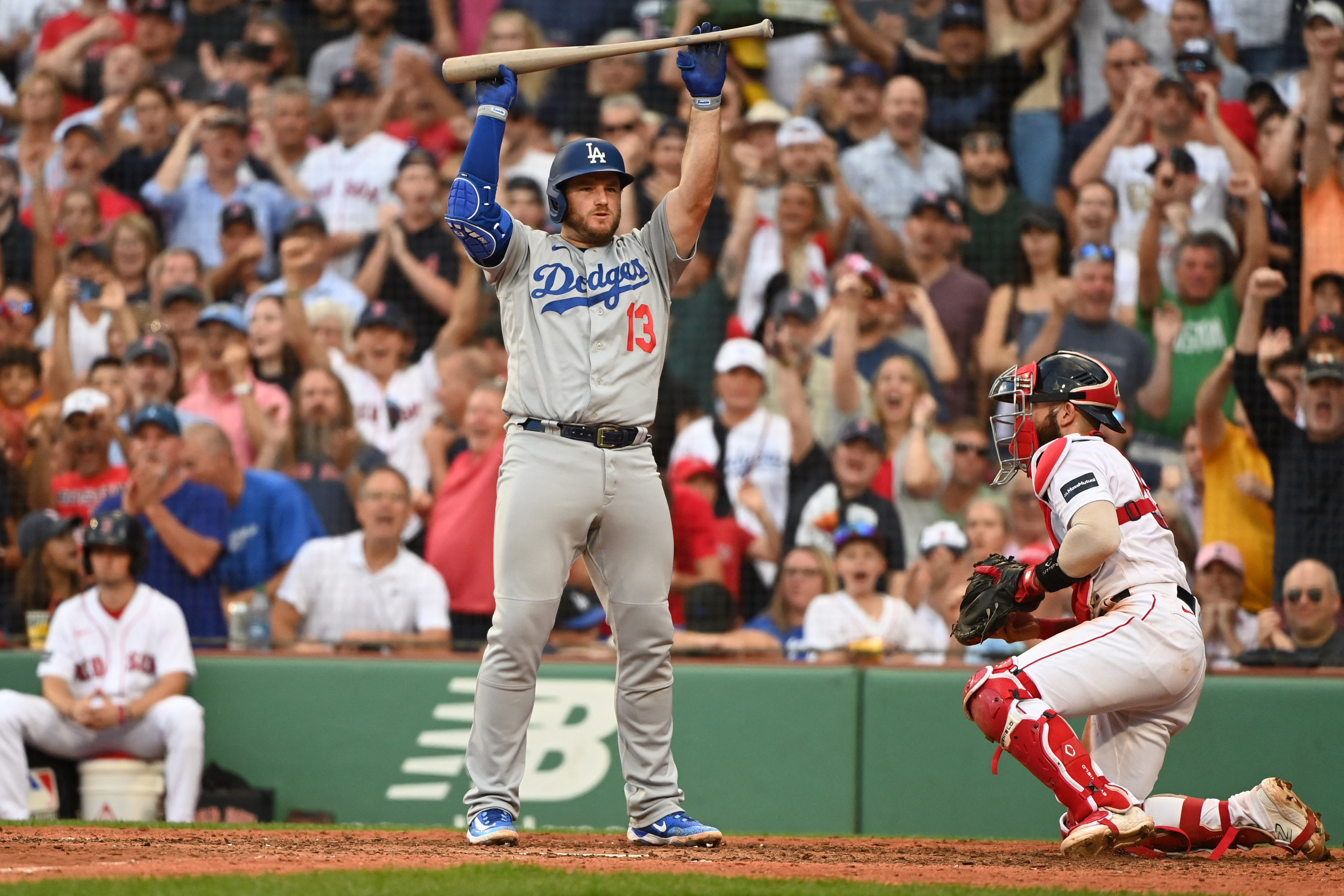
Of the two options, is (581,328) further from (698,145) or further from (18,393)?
(18,393)

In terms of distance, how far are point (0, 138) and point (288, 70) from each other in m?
1.87

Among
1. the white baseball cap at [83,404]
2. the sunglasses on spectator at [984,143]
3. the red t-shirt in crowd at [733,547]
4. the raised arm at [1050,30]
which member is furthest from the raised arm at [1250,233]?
the white baseball cap at [83,404]

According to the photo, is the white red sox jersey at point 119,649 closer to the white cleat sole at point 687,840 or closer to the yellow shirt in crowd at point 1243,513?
the white cleat sole at point 687,840

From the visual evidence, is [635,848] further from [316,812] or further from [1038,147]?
[1038,147]

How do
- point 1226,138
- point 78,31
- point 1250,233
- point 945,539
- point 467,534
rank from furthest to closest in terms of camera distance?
1. point 78,31
2. point 1226,138
3. point 1250,233
4. point 467,534
5. point 945,539

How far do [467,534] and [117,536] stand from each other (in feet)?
5.54

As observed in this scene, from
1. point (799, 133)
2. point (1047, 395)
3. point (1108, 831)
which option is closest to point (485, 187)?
point (1047, 395)

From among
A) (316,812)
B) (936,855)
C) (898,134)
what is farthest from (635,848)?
(898,134)

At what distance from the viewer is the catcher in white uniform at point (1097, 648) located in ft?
13.8

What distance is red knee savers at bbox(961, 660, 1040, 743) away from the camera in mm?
4270

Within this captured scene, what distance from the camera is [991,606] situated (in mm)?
4480

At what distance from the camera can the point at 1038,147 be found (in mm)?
8656

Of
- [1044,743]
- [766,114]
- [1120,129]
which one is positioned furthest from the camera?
[766,114]

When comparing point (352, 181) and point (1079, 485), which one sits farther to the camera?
point (352, 181)
